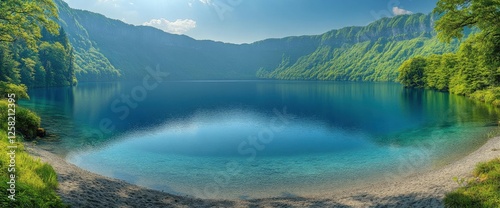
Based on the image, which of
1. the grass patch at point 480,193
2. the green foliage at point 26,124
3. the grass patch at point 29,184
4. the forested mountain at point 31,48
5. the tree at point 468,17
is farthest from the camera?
the green foliage at point 26,124

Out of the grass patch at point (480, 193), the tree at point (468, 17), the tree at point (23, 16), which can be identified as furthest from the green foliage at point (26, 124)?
the tree at point (468, 17)

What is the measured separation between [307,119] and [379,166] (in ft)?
107

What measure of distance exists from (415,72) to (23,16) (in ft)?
545

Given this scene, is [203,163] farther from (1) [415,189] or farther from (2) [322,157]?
(1) [415,189]

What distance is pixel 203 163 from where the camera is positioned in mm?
30750

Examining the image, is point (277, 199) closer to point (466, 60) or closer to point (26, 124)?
point (26, 124)

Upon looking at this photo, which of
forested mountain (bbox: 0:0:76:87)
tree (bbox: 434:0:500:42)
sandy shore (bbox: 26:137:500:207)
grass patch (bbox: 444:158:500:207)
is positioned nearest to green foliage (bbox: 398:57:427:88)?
tree (bbox: 434:0:500:42)

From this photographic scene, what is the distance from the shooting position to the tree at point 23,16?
2909 centimetres

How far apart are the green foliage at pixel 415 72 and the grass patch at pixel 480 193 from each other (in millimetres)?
150096

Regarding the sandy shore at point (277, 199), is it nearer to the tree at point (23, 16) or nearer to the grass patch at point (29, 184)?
the grass patch at point (29, 184)

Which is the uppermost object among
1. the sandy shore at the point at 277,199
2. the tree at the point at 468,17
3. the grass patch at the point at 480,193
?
the tree at the point at 468,17

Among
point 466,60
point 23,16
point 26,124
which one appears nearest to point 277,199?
point 26,124

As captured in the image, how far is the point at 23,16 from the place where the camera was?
30438 millimetres

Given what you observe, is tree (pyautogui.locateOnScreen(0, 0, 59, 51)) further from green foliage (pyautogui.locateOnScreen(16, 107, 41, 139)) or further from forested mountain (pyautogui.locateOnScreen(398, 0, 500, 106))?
forested mountain (pyautogui.locateOnScreen(398, 0, 500, 106))
